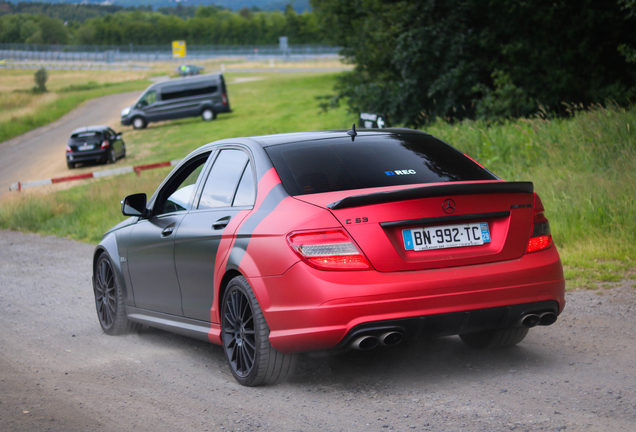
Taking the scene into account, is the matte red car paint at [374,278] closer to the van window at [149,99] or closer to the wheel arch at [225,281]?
the wheel arch at [225,281]

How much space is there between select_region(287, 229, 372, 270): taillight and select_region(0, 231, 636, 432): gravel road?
834 mm

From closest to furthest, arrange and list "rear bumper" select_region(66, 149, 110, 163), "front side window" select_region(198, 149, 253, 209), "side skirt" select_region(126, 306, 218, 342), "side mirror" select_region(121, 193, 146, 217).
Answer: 1. "front side window" select_region(198, 149, 253, 209)
2. "side skirt" select_region(126, 306, 218, 342)
3. "side mirror" select_region(121, 193, 146, 217)
4. "rear bumper" select_region(66, 149, 110, 163)

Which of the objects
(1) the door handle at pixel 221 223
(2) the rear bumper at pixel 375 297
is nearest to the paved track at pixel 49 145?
(1) the door handle at pixel 221 223

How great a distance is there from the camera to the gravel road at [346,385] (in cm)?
399

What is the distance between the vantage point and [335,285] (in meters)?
4.13

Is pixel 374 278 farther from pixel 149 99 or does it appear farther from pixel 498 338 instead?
pixel 149 99

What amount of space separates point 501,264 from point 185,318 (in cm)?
243

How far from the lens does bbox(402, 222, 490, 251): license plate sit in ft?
13.9

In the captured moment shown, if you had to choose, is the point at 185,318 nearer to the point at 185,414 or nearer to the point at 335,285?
the point at 185,414

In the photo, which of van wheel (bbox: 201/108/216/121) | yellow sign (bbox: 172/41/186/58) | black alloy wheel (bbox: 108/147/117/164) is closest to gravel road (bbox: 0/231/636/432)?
black alloy wheel (bbox: 108/147/117/164)

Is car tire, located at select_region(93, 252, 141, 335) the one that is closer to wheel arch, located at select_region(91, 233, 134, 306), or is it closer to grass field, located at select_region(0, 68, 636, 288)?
wheel arch, located at select_region(91, 233, 134, 306)

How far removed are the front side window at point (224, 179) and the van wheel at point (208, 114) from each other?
40.8 m

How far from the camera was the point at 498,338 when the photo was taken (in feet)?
17.5

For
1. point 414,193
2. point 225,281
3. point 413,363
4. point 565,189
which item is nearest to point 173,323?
point 225,281
